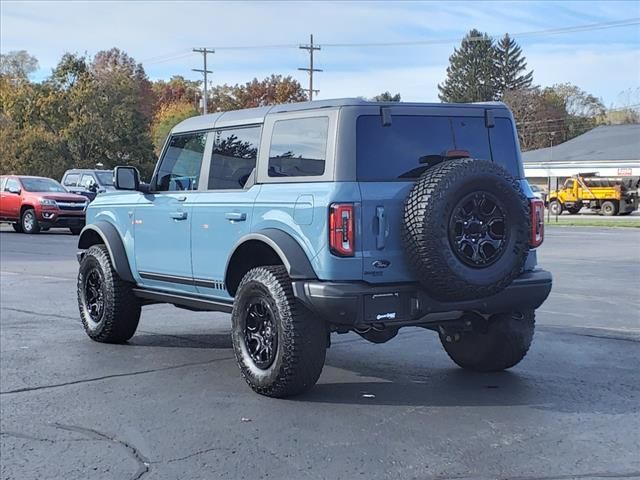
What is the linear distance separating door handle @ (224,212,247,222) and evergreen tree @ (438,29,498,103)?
102236 mm

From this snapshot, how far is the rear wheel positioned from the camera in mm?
43906

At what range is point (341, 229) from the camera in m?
5.56

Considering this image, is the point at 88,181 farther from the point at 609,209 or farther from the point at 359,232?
the point at 609,209

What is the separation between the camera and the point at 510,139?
6605 millimetres

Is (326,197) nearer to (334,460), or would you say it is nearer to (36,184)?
(334,460)

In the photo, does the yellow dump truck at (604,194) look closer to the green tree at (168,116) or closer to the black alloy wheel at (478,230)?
the green tree at (168,116)

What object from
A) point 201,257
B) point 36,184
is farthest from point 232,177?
point 36,184

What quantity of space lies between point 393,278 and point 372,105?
1.24 meters

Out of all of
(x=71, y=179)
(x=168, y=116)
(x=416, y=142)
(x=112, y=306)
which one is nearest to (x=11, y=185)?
(x=71, y=179)

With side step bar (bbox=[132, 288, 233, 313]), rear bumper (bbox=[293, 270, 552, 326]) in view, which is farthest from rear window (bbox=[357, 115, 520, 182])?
side step bar (bbox=[132, 288, 233, 313])

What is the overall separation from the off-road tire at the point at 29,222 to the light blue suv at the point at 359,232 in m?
20.0

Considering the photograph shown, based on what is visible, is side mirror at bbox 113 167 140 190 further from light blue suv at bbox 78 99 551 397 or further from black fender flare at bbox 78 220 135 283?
light blue suv at bbox 78 99 551 397

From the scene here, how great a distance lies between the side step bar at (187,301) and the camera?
692 centimetres

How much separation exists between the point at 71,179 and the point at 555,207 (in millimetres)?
25719
